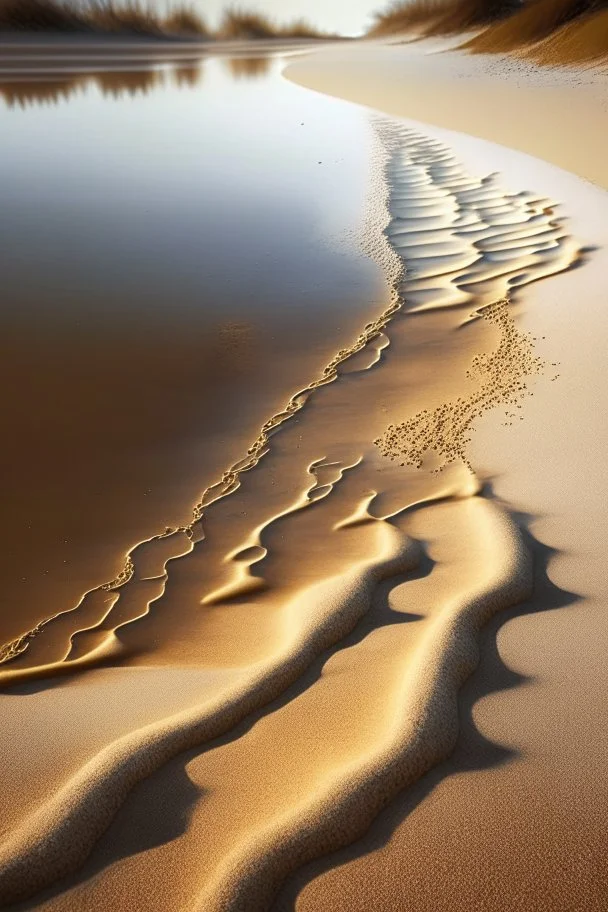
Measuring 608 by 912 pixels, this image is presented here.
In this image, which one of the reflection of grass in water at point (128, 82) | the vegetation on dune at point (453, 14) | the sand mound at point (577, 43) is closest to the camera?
the sand mound at point (577, 43)

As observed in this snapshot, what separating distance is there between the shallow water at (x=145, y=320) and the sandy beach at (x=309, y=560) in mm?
18

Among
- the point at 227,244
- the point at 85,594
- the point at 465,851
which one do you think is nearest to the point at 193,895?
the point at 465,851

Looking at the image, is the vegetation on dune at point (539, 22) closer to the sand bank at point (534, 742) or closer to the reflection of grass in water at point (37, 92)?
the reflection of grass in water at point (37, 92)

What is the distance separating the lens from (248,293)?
4.60 metres

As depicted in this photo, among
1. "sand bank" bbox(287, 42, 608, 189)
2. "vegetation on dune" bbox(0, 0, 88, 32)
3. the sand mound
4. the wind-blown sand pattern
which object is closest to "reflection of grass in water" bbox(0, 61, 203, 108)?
"sand bank" bbox(287, 42, 608, 189)

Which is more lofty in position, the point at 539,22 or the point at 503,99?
the point at 539,22

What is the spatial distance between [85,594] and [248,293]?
8.74ft

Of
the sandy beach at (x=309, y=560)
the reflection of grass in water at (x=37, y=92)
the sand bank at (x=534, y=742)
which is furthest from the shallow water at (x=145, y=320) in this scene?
the reflection of grass in water at (x=37, y=92)

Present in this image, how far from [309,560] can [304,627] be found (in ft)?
1.48

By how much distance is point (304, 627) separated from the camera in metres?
1.82

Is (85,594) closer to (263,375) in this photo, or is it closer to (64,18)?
(263,375)

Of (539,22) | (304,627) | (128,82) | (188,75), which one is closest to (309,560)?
(304,627)

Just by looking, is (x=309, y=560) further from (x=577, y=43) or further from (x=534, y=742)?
(x=577, y=43)

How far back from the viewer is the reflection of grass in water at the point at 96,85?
50.4 ft
